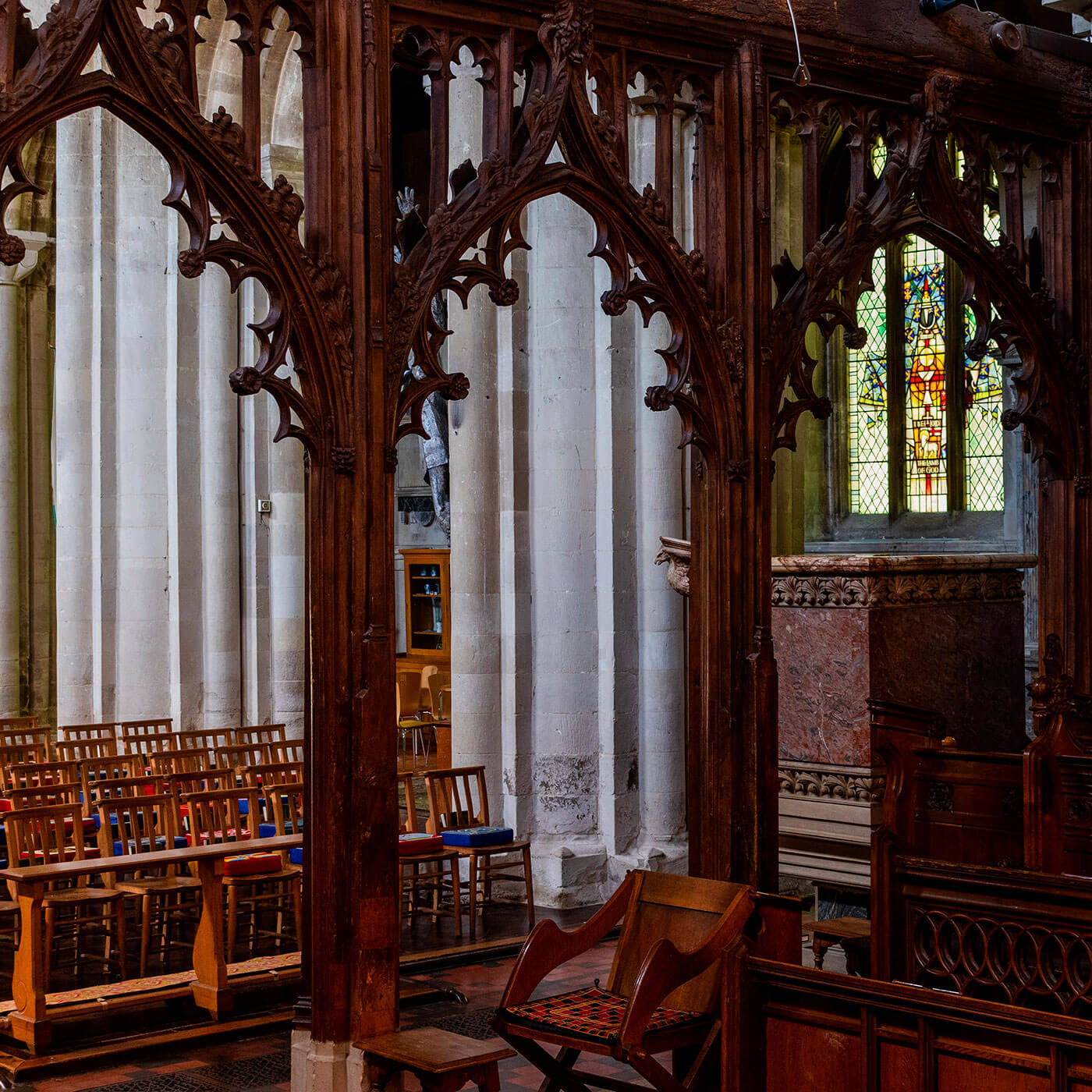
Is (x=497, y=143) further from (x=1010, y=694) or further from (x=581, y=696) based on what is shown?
(x=581, y=696)

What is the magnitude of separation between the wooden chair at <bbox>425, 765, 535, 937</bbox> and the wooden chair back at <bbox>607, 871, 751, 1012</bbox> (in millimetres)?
3006

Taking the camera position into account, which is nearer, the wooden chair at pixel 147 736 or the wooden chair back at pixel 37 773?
the wooden chair back at pixel 37 773

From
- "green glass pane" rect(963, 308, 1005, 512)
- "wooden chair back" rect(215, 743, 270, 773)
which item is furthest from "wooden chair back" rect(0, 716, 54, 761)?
"green glass pane" rect(963, 308, 1005, 512)

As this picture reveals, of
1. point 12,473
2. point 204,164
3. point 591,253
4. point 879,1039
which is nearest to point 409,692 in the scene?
point 12,473

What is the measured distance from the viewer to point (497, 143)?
203 inches

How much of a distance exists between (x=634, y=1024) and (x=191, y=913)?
15.7 ft

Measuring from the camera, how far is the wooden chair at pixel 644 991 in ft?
13.4

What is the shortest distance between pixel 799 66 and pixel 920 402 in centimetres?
887

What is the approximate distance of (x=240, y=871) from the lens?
23.6 feet

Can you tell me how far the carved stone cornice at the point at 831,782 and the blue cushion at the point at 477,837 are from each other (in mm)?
1815

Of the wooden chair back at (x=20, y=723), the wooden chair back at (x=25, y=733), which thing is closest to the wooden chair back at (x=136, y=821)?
the wooden chair back at (x=25, y=733)

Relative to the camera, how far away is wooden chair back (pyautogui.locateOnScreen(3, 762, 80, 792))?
870 cm

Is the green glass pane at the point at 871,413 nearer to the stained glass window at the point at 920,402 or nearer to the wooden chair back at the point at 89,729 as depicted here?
the stained glass window at the point at 920,402

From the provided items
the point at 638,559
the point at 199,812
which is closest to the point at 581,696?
the point at 638,559
